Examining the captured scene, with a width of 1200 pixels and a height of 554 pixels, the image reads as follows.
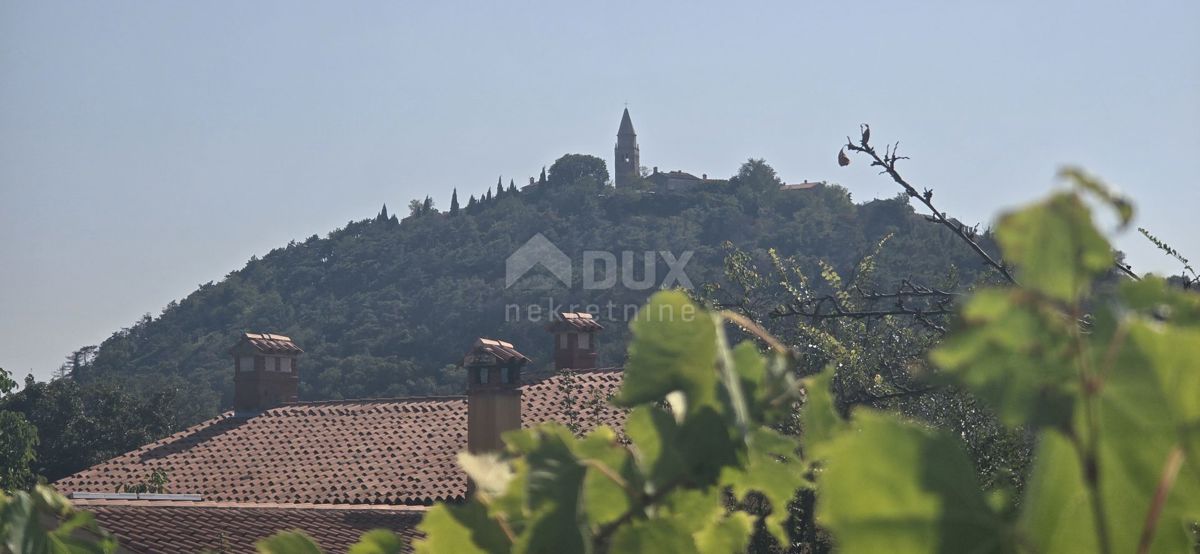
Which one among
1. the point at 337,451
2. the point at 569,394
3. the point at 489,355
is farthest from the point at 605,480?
the point at 337,451

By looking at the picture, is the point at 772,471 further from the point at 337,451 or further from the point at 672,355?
the point at 337,451

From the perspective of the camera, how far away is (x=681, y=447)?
3.41ft

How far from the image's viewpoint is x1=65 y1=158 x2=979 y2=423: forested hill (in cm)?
4738

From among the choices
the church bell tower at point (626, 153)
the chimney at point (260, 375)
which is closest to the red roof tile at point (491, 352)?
the chimney at point (260, 375)

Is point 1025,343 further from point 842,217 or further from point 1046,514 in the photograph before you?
point 842,217

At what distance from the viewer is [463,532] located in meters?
1.16

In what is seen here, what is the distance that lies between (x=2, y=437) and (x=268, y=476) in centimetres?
1110

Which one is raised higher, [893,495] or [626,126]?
[626,126]

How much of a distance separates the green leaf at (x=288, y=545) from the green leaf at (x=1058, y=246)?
87cm

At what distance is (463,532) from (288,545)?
256mm

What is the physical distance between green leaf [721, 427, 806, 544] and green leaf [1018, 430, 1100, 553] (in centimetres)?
37

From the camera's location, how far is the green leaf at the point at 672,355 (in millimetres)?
1028

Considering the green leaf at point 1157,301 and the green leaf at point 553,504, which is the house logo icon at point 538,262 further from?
the green leaf at point 1157,301

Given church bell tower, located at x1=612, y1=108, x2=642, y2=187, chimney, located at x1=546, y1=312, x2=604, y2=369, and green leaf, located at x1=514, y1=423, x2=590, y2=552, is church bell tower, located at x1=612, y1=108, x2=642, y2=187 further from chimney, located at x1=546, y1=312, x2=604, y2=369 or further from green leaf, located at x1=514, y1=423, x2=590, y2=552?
green leaf, located at x1=514, y1=423, x2=590, y2=552
